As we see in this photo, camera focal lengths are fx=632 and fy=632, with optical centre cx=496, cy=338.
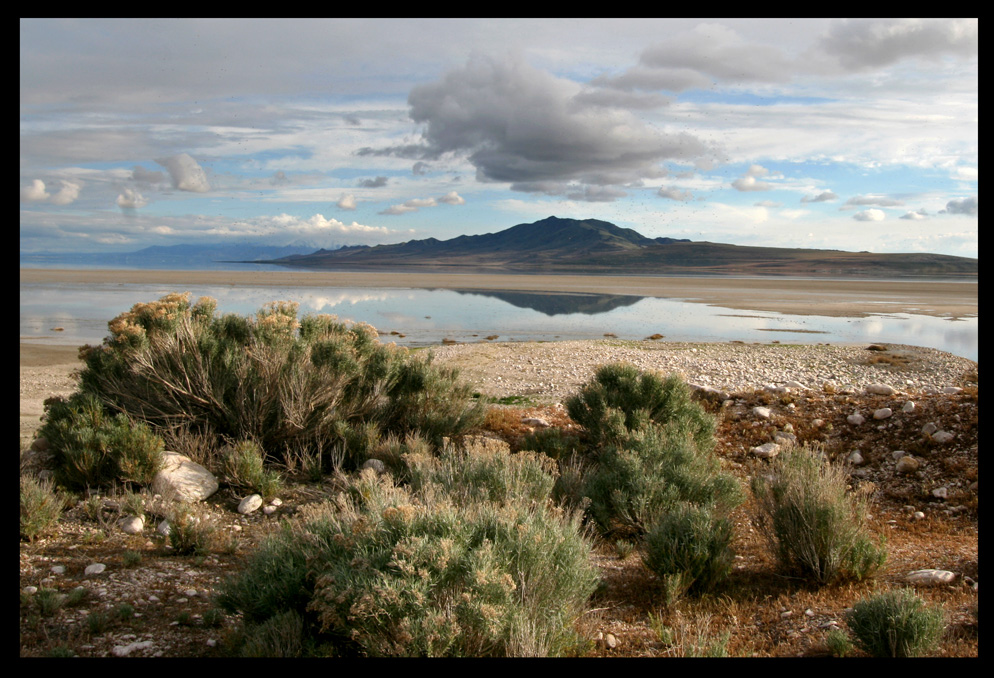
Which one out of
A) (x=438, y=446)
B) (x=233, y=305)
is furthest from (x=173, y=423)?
(x=233, y=305)

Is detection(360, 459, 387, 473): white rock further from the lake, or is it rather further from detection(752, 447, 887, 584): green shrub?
the lake

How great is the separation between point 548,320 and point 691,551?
2509 centimetres

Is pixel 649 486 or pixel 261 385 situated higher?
pixel 261 385

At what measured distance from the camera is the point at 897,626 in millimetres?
3238

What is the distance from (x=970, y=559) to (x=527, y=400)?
717cm

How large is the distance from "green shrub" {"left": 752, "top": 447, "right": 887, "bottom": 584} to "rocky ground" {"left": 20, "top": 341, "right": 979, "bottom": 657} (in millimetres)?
131

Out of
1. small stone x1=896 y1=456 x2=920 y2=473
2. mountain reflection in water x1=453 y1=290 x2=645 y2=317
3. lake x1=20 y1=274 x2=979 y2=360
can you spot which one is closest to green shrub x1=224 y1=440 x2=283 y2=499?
small stone x1=896 y1=456 x2=920 y2=473

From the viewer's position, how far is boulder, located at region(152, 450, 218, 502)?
6133mm

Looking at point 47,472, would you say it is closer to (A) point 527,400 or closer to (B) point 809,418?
(A) point 527,400

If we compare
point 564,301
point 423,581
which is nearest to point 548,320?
point 564,301

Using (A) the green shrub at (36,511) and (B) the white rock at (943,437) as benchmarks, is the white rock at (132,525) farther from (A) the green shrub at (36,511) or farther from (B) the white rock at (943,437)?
(B) the white rock at (943,437)

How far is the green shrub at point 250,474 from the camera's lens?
6375 mm

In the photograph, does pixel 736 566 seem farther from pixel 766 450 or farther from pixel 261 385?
pixel 261 385

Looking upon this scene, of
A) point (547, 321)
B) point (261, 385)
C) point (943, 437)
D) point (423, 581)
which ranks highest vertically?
point (261, 385)
